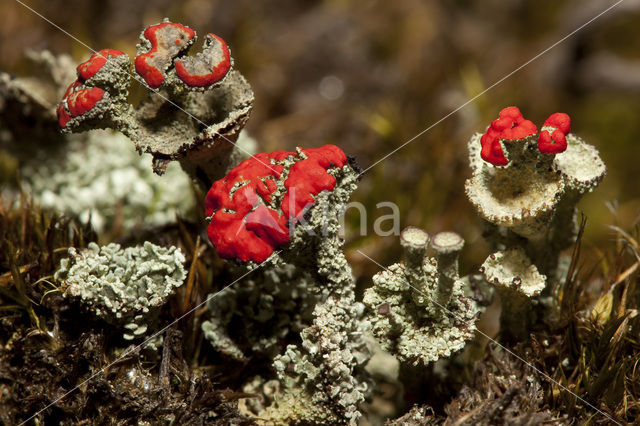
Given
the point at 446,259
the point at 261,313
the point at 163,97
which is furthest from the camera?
the point at 261,313

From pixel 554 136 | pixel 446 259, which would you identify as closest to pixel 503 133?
pixel 554 136

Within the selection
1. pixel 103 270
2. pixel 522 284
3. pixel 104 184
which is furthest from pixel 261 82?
pixel 522 284

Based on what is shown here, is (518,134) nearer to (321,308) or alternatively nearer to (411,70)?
(321,308)

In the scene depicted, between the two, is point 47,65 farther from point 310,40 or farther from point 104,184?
point 310,40

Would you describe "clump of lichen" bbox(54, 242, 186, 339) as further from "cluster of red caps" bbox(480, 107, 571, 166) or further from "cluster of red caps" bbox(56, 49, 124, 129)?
"cluster of red caps" bbox(480, 107, 571, 166)

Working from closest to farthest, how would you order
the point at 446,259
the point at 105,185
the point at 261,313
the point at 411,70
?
1. the point at 446,259
2. the point at 261,313
3. the point at 105,185
4. the point at 411,70

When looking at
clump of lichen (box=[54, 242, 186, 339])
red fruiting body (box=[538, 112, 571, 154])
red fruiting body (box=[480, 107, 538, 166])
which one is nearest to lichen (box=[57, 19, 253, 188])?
clump of lichen (box=[54, 242, 186, 339])

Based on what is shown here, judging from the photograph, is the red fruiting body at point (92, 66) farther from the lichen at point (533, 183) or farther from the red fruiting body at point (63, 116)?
the lichen at point (533, 183)
